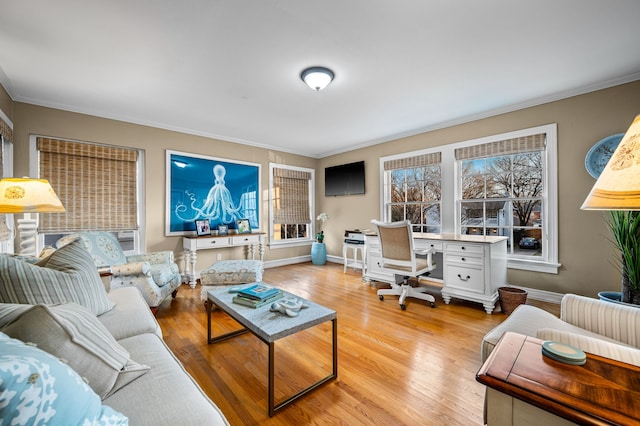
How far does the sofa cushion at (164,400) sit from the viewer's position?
870 mm

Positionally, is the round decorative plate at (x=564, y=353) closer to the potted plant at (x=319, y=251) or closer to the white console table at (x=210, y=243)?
the white console table at (x=210, y=243)

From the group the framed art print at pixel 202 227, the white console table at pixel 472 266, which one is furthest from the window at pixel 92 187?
the white console table at pixel 472 266

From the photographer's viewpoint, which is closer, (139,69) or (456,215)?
(139,69)

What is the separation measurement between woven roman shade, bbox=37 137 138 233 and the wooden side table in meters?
4.42

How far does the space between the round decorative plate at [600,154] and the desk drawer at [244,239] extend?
15.0 ft

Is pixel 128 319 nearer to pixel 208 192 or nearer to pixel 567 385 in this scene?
pixel 567 385

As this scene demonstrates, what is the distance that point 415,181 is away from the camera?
4582mm

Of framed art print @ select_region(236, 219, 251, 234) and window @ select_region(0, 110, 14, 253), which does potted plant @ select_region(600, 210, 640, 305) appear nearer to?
framed art print @ select_region(236, 219, 251, 234)

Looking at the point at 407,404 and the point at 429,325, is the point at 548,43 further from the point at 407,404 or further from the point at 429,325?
the point at 407,404

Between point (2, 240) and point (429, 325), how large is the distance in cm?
419

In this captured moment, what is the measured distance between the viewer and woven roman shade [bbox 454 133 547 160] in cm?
329

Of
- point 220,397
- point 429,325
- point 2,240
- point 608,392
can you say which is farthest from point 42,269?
point 429,325

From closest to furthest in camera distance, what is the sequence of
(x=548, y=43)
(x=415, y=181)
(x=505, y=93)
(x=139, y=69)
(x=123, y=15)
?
(x=123, y=15) < (x=548, y=43) < (x=139, y=69) < (x=505, y=93) < (x=415, y=181)

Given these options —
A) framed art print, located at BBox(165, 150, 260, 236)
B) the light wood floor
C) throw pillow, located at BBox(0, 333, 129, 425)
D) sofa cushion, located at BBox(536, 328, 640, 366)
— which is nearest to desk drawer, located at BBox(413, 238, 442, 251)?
the light wood floor
